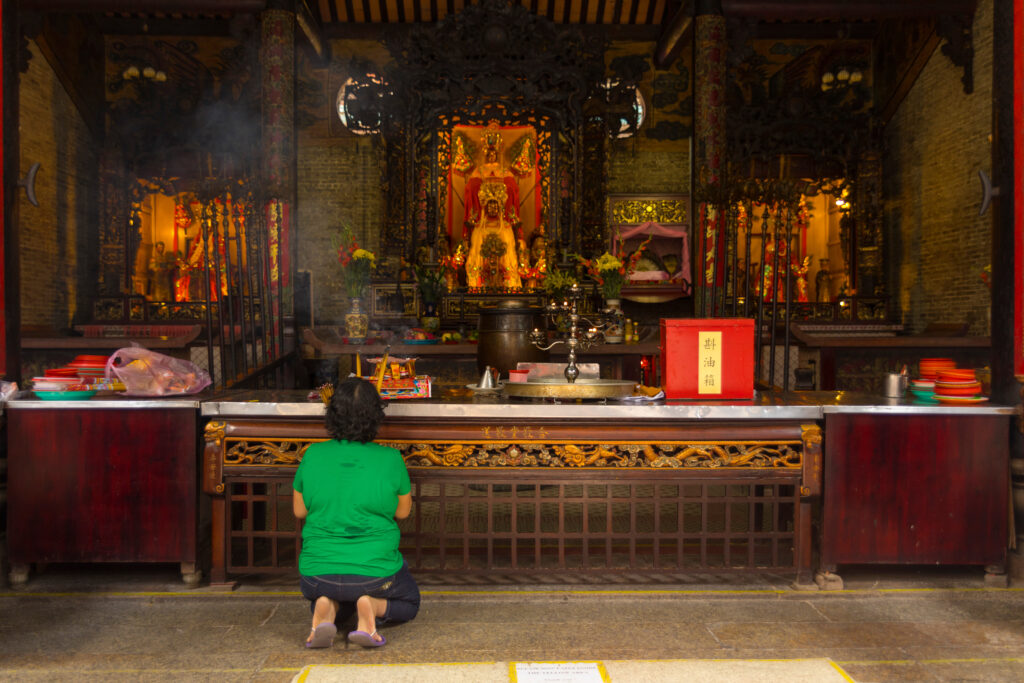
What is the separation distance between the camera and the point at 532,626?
2.75m

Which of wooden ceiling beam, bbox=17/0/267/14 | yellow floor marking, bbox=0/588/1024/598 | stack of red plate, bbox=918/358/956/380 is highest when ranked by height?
wooden ceiling beam, bbox=17/0/267/14

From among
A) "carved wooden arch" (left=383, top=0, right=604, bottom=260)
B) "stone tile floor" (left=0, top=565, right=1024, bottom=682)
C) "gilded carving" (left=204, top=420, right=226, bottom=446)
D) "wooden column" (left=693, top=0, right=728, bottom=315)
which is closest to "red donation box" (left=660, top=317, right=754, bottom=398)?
"stone tile floor" (left=0, top=565, right=1024, bottom=682)

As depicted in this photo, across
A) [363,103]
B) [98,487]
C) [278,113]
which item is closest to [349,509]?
[98,487]

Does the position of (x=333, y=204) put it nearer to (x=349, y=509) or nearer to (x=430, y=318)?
(x=430, y=318)

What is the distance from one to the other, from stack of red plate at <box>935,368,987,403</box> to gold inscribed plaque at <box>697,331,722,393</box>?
3.03 ft

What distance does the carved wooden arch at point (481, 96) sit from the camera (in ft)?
31.3

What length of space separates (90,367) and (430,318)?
517cm

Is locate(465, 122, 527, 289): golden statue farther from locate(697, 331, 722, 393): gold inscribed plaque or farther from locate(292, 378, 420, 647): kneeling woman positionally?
locate(292, 378, 420, 647): kneeling woman

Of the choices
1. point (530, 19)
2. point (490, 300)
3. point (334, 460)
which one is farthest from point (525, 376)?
point (530, 19)

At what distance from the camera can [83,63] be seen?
10.0 meters

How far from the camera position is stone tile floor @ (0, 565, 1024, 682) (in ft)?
8.01

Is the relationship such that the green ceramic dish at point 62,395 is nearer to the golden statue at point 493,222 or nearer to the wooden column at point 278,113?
the wooden column at point 278,113

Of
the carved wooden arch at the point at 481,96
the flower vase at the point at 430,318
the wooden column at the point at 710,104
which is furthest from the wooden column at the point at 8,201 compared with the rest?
the wooden column at the point at 710,104

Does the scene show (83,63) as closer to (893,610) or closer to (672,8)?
(672,8)
